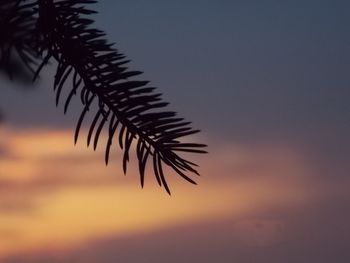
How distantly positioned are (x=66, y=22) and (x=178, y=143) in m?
0.12

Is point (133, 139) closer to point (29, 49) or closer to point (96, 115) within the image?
point (96, 115)

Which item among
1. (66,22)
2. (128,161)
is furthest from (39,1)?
(128,161)

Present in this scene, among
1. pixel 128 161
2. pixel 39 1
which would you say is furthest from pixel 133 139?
pixel 39 1

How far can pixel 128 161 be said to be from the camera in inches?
15.1

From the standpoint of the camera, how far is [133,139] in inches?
14.8

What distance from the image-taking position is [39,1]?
1.27 feet

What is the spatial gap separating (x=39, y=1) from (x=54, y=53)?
4 cm

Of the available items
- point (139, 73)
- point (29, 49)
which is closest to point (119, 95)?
point (139, 73)

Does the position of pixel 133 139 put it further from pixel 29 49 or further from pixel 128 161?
pixel 29 49

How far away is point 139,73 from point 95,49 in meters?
0.04

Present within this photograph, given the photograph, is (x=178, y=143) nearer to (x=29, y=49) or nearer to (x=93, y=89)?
(x=93, y=89)

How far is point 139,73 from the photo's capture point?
377mm

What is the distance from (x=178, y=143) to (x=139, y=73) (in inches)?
2.2

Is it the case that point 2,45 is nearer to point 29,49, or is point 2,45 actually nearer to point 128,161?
point 29,49
